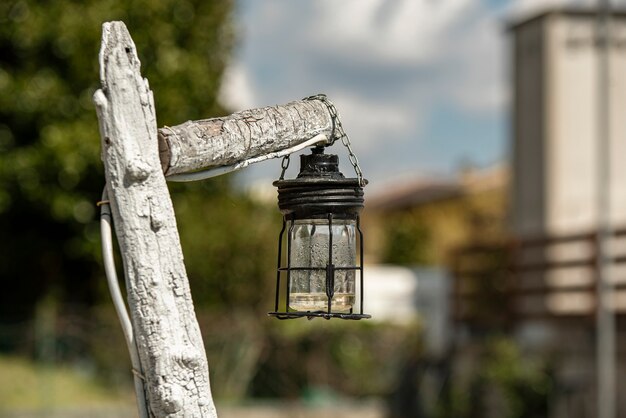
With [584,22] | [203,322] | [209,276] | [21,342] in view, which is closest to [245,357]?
[203,322]

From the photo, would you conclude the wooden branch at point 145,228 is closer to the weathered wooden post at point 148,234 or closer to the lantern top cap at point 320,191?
the weathered wooden post at point 148,234

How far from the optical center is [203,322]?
57.4 ft

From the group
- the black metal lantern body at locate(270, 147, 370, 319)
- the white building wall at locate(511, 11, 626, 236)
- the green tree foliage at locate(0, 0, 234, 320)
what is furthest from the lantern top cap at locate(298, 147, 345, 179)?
the white building wall at locate(511, 11, 626, 236)

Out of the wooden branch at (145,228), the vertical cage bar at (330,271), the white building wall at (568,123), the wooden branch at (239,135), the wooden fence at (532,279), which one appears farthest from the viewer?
the white building wall at (568,123)

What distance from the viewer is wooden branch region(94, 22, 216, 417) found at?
2.18m

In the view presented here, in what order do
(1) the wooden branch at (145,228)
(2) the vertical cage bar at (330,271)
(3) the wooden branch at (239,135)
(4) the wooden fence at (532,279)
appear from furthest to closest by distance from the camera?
(4) the wooden fence at (532,279), (2) the vertical cage bar at (330,271), (3) the wooden branch at (239,135), (1) the wooden branch at (145,228)

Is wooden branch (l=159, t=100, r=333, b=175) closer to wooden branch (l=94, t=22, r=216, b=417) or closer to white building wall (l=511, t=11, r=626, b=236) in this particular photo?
wooden branch (l=94, t=22, r=216, b=417)

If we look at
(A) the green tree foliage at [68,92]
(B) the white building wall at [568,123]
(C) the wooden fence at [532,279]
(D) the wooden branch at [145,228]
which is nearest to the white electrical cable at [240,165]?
(D) the wooden branch at [145,228]

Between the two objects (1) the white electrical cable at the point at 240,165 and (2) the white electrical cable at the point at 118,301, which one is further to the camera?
(1) the white electrical cable at the point at 240,165

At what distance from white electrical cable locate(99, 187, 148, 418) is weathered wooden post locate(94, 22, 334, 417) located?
0.4 inches

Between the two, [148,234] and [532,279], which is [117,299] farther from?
[532,279]

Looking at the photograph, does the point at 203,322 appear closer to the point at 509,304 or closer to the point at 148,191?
the point at 509,304

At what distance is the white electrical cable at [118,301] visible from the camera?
7.35 feet

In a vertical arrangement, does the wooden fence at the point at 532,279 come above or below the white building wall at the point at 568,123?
below
